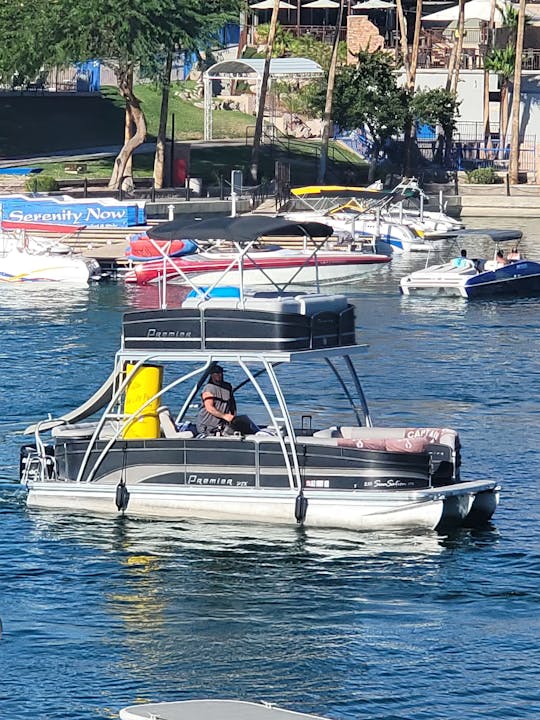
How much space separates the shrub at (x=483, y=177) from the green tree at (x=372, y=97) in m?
4.62

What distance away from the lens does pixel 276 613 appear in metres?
19.3

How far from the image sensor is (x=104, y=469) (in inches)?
896

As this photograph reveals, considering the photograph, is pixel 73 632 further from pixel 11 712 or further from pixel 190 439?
pixel 190 439

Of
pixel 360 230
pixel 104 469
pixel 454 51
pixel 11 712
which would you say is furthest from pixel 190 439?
pixel 454 51

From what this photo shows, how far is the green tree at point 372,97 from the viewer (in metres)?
83.9

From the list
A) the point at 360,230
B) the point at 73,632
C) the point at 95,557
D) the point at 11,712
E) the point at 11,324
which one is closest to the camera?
the point at 11,712

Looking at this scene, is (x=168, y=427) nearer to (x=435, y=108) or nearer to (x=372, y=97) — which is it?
(x=372, y=97)

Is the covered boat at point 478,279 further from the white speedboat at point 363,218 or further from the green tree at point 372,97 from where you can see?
the green tree at point 372,97

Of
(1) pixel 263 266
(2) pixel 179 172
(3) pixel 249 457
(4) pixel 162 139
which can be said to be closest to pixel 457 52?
(2) pixel 179 172

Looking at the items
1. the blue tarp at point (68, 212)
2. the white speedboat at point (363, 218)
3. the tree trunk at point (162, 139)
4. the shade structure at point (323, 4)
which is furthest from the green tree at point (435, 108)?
the blue tarp at point (68, 212)

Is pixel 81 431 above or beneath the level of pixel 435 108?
beneath

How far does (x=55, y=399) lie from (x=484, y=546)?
556 inches

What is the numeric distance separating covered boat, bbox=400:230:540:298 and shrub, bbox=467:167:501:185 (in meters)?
31.3

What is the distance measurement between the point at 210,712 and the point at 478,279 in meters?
39.9
